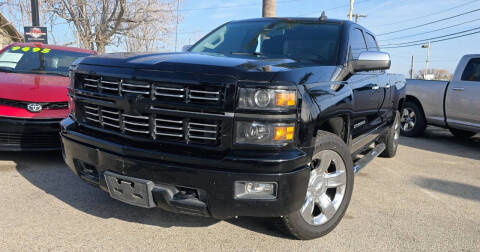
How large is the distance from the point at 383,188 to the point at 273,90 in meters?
2.66

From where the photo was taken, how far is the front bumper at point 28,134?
4121mm

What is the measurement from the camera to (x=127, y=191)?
2.46 m

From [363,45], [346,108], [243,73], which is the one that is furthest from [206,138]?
[363,45]

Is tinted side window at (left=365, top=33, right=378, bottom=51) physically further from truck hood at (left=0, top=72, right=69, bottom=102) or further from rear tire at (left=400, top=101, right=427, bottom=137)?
truck hood at (left=0, top=72, right=69, bottom=102)

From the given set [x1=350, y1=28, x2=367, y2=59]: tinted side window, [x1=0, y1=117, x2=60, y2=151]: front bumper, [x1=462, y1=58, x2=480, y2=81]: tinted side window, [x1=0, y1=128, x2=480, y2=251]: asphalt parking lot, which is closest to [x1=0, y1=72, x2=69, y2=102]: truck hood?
[x1=0, y1=117, x2=60, y2=151]: front bumper

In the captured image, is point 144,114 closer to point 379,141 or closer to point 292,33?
point 292,33

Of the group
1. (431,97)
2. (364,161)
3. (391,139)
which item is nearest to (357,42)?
(364,161)

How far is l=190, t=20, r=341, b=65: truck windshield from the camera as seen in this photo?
337cm

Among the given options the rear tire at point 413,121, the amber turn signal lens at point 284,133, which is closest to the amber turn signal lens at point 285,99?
the amber turn signal lens at point 284,133

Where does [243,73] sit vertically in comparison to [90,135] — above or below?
above

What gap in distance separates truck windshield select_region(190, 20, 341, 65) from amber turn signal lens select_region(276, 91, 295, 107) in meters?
1.01

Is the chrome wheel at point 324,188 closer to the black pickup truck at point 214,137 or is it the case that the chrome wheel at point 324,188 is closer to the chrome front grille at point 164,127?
the black pickup truck at point 214,137

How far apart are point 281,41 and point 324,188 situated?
60.0 inches

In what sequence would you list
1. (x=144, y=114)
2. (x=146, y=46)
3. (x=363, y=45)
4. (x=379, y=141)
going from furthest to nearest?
(x=146, y=46)
(x=379, y=141)
(x=363, y=45)
(x=144, y=114)
